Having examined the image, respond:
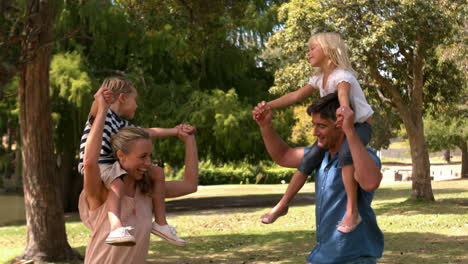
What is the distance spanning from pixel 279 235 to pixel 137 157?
37.1 ft

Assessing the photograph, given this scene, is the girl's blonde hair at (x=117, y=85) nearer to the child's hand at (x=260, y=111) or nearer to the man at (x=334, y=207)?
the child's hand at (x=260, y=111)

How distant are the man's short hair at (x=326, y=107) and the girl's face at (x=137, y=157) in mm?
789

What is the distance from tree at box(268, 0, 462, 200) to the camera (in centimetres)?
1712

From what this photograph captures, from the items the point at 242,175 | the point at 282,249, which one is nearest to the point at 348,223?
the point at 282,249

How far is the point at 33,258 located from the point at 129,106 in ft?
26.3

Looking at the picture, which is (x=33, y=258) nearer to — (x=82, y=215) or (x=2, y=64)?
(x=2, y=64)

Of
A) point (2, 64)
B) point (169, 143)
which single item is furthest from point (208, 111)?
point (2, 64)

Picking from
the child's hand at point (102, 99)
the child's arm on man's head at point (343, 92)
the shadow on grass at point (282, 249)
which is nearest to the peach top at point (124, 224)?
the child's hand at point (102, 99)

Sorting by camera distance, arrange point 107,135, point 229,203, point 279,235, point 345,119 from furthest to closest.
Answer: point 229,203 < point 279,235 < point 107,135 < point 345,119

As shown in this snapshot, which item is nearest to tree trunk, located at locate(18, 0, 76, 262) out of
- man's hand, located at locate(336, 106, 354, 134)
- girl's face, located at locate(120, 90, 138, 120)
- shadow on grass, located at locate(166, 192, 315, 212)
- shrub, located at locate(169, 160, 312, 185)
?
girl's face, located at locate(120, 90, 138, 120)

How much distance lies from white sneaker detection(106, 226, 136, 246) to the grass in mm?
7776

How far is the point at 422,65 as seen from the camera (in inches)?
754

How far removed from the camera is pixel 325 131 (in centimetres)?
308

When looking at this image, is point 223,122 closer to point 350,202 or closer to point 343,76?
point 343,76
